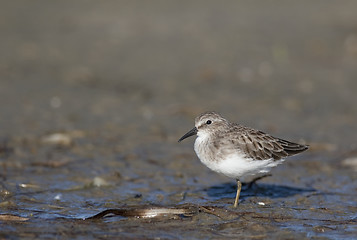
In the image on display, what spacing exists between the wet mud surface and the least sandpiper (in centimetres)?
48

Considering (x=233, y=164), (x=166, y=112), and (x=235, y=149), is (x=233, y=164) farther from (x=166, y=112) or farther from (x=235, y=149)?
(x=166, y=112)

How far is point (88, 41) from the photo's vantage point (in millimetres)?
15328

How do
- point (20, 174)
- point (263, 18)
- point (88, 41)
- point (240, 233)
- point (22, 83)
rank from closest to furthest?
point (240, 233) → point (20, 174) → point (22, 83) → point (88, 41) → point (263, 18)

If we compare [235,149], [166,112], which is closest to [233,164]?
[235,149]

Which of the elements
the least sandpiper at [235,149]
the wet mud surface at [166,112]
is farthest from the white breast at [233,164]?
the wet mud surface at [166,112]

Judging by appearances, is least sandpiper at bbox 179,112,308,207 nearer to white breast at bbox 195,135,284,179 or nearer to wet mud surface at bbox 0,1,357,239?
white breast at bbox 195,135,284,179

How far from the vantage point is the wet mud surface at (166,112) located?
7.42 meters

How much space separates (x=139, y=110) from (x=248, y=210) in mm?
5027

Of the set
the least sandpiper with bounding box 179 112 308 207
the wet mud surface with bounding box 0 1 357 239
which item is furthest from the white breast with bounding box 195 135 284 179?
the wet mud surface with bounding box 0 1 357 239

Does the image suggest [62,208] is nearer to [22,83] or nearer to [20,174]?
[20,174]

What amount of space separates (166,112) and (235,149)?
439 cm

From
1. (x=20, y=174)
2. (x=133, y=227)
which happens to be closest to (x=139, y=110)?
(x=20, y=174)

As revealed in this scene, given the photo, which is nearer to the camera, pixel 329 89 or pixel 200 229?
pixel 200 229

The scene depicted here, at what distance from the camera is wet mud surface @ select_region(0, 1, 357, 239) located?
7.42 meters
